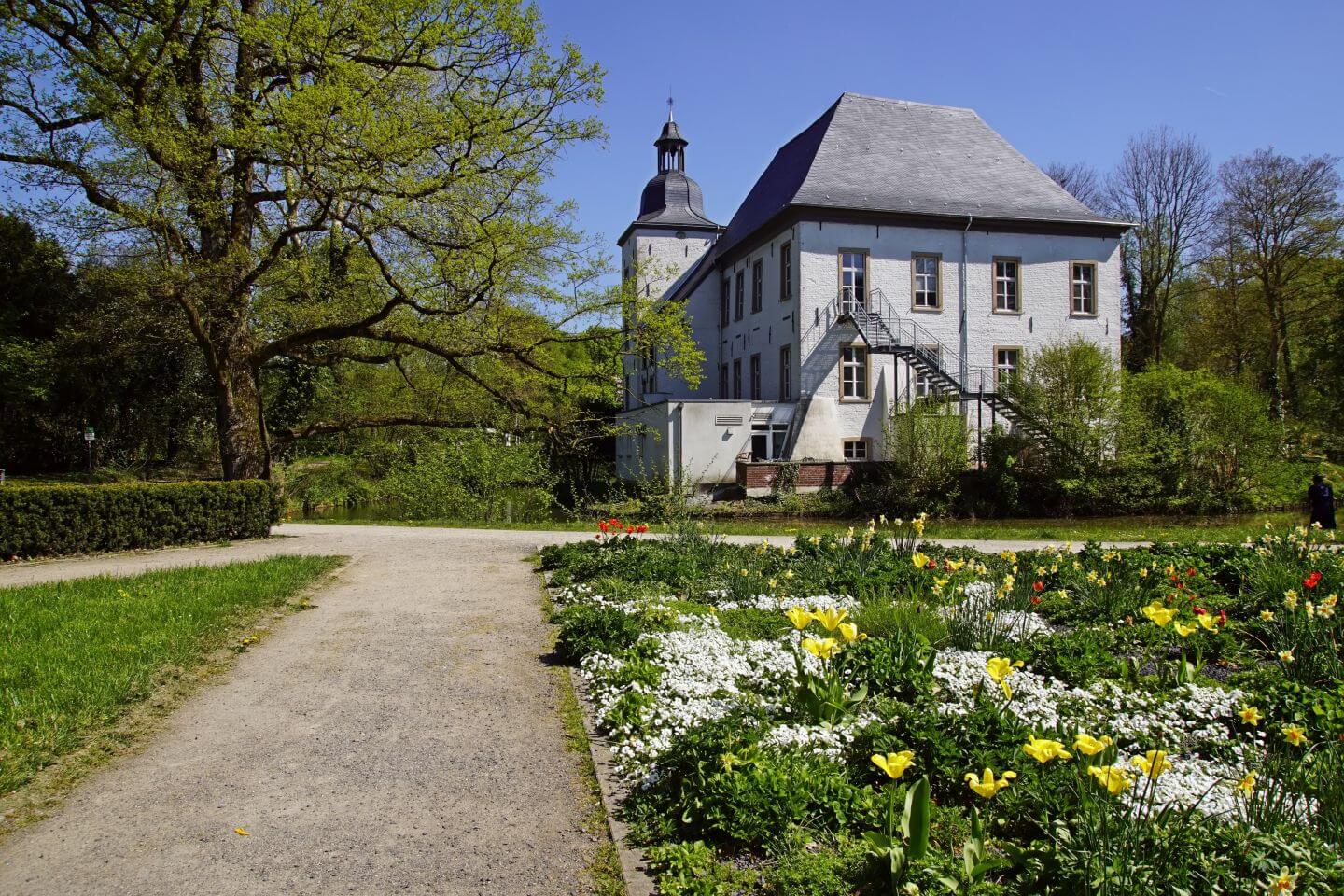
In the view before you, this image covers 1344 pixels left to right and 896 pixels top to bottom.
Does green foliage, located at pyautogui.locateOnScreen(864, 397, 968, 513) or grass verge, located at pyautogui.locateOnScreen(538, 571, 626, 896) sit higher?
green foliage, located at pyautogui.locateOnScreen(864, 397, 968, 513)

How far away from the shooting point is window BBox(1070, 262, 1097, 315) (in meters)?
30.4

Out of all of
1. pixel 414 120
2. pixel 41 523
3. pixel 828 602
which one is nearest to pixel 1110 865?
pixel 828 602

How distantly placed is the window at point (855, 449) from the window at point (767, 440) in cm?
209

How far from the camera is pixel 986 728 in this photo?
3.61m

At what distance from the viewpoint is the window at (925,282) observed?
2891cm

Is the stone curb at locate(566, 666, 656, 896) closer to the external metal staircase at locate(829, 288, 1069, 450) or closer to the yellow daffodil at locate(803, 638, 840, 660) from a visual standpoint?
the yellow daffodil at locate(803, 638, 840, 660)

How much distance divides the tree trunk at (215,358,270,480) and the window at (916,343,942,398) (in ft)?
62.4

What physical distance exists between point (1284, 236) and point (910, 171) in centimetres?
2010

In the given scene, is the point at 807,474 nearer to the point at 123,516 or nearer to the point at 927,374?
the point at 927,374

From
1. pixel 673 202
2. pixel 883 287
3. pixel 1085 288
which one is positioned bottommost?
pixel 883 287

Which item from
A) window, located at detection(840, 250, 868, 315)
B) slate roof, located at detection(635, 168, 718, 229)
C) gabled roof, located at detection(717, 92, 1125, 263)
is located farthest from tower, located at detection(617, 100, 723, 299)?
window, located at detection(840, 250, 868, 315)

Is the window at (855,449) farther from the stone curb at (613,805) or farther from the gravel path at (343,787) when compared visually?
the stone curb at (613,805)

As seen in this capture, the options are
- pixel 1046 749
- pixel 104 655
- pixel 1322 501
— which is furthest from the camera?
pixel 1322 501

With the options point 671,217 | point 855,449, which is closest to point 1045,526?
point 855,449
